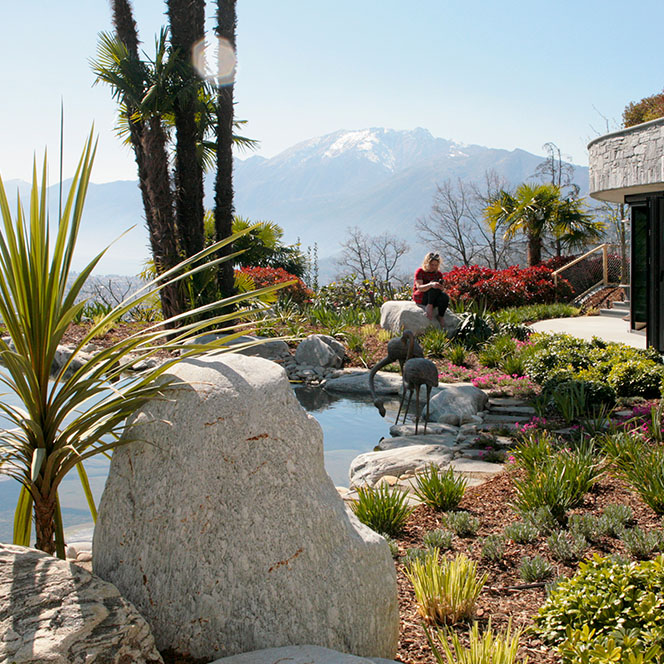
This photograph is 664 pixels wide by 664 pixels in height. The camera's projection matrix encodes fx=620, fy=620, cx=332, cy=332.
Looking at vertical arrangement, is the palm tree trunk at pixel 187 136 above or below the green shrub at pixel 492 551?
above

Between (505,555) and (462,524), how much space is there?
0.40 metres

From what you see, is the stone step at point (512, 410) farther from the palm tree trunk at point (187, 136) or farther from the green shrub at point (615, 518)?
the palm tree trunk at point (187, 136)

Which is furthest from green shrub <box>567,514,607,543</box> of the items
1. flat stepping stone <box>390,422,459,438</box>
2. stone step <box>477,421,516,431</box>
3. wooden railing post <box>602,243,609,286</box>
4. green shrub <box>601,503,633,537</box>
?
wooden railing post <box>602,243,609,286</box>

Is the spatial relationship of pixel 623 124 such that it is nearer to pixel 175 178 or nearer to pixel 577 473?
pixel 175 178

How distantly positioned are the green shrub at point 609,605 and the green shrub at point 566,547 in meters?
0.66

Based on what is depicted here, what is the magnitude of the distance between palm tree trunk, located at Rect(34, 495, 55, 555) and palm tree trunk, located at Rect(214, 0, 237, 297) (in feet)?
39.0

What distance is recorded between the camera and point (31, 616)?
1.76 meters

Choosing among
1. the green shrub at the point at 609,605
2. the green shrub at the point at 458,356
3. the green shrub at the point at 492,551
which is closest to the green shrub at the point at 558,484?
the green shrub at the point at 492,551

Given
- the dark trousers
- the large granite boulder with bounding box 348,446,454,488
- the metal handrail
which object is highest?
the metal handrail

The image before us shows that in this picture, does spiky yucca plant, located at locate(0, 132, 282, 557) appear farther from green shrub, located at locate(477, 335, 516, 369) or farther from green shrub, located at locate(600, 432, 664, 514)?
green shrub, located at locate(477, 335, 516, 369)

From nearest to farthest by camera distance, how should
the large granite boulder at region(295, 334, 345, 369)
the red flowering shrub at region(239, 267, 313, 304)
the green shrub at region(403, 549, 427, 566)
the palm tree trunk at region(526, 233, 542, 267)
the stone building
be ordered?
the green shrub at region(403, 549, 427, 566) → the stone building → the large granite boulder at region(295, 334, 345, 369) → the red flowering shrub at region(239, 267, 313, 304) → the palm tree trunk at region(526, 233, 542, 267)

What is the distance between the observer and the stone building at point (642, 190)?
9.05 meters

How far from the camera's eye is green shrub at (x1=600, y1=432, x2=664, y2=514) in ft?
12.7

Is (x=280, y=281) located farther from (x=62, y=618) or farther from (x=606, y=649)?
(x=62, y=618)
